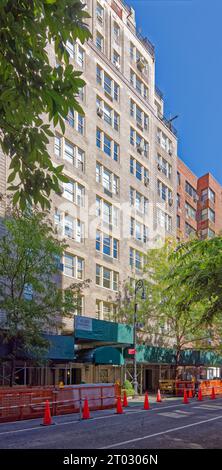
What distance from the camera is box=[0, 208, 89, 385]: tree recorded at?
76.1 feet

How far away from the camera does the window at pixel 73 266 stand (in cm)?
3487

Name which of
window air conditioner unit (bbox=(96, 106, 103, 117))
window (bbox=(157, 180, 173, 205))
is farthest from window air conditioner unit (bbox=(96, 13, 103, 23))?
window (bbox=(157, 180, 173, 205))

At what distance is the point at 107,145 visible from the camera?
42.1 m

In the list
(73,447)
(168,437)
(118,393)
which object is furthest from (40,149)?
(118,393)

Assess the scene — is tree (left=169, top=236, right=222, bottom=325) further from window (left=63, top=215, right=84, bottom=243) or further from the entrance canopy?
window (left=63, top=215, right=84, bottom=243)

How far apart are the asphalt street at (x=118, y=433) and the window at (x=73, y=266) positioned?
15.2 meters

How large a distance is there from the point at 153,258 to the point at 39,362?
805 inches

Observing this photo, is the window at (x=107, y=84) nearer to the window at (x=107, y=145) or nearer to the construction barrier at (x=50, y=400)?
the window at (x=107, y=145)

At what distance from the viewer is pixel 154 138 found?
2039 inches

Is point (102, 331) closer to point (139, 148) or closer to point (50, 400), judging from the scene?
point (50, 400)

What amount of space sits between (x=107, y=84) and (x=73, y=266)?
654 inches

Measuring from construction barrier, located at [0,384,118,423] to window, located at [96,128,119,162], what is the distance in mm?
21398
